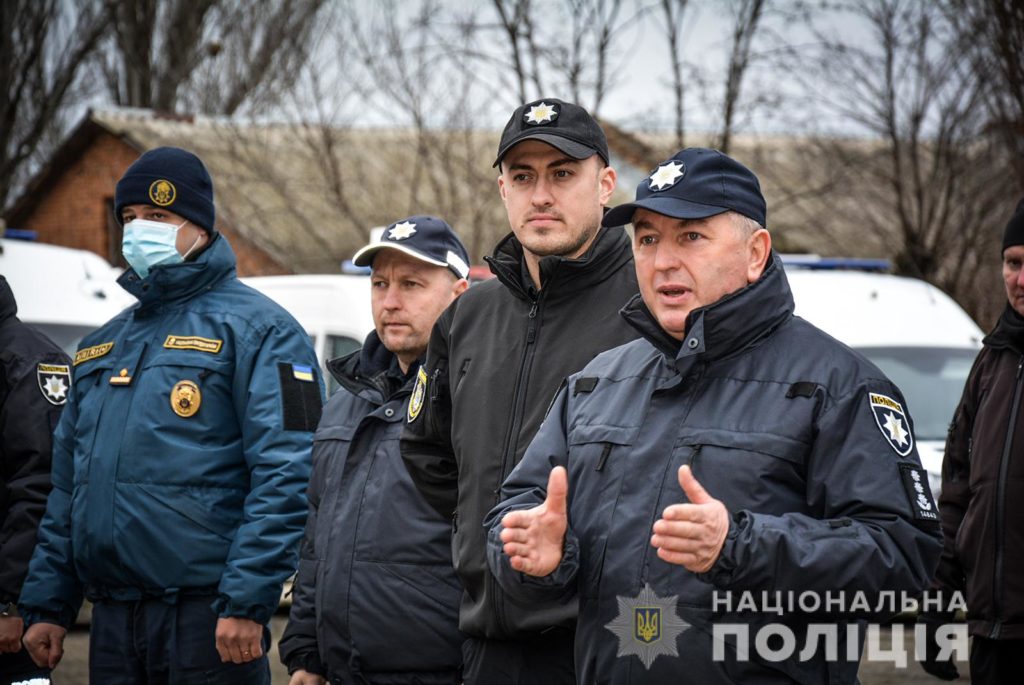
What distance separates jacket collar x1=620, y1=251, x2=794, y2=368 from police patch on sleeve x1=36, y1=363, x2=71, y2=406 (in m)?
3.05

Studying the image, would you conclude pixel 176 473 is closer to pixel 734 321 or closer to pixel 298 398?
pixel 298 398

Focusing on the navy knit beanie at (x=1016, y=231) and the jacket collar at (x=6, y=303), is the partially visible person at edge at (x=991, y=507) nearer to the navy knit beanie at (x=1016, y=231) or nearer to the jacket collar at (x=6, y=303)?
the navy knit beanie at (x=1016, y=231)

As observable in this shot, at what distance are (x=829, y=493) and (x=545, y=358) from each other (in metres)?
1.14

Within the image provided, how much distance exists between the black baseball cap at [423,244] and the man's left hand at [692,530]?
7.67 feet

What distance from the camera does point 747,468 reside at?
288cm

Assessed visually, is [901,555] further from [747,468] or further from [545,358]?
[545,358]

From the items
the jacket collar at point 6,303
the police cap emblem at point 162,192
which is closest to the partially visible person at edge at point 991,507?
the police cap emblem at point 162,192

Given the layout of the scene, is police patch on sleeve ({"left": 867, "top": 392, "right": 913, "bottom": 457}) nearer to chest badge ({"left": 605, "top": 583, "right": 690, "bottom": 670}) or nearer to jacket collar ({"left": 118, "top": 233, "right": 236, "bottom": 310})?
chest badge ({"left": 605, "top": 583, "right": 690, "bottom": 670})

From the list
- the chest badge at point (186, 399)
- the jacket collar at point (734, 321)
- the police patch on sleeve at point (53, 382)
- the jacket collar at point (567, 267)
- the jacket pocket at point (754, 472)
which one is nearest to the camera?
the jacket pocket at point (754, 472)

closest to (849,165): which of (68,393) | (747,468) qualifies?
(68,393)

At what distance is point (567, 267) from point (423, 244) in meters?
1.18

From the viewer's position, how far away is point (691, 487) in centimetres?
270

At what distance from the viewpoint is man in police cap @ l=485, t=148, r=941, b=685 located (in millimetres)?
2750

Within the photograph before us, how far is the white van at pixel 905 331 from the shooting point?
9.30 m
